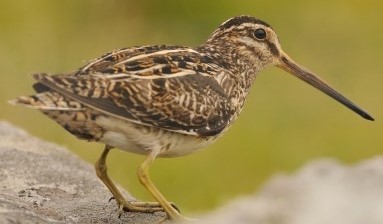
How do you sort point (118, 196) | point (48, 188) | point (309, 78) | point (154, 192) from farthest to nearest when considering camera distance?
point (309, 78), point (48, 188), point (118, 196), point (154, 192)

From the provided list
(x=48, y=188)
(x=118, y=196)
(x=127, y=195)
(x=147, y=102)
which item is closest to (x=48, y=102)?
(x=147, y=102)

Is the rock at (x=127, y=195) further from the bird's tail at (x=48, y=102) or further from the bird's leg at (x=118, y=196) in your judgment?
the bird's tail at (x=48, y=102)

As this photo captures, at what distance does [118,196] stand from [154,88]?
81cm

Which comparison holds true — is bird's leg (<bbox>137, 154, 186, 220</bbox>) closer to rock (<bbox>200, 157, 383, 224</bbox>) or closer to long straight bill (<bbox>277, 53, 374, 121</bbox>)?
rock (<bbox>200, 157, 383, 224</bbox>)

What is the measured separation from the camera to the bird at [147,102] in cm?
714

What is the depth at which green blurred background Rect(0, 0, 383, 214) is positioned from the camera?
1250 cm

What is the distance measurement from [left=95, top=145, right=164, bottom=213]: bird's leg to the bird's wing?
17.6 inches

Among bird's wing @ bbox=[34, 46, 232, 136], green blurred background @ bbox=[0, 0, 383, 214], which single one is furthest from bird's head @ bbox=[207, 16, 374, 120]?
green blurred background @ bbox=[0, 0, 383, 214]

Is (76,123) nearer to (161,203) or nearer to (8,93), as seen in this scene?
(161,203)

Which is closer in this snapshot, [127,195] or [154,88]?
[154,88]

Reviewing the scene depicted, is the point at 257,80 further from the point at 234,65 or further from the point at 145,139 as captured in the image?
the point at 145,139

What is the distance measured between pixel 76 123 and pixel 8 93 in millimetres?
7000

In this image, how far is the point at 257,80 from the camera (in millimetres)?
14797

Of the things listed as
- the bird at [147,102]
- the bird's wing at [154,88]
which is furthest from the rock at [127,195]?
the bird's wing at [154,88]
